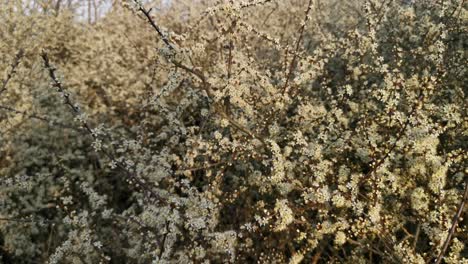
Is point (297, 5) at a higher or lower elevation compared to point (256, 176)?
higher

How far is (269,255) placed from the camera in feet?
15.8

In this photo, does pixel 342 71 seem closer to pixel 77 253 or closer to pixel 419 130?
pixel 419 130

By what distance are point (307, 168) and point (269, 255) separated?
1.02 m

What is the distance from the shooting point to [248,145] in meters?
4.70

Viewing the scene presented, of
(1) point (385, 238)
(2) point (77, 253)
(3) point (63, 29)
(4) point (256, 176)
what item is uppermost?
(3) point (63, 29)

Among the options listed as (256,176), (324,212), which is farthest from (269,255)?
(324,212)

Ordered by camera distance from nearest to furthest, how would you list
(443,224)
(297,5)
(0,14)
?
(443,224), (0,14), (297,5)

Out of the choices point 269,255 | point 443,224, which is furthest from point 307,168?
point 443,224

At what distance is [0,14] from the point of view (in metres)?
9.07

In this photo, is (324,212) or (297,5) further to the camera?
(297,5)

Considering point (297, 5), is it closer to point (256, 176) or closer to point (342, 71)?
point (342, 71)

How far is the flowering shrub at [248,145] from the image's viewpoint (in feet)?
13.1

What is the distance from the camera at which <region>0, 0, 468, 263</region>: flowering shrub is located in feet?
13.1

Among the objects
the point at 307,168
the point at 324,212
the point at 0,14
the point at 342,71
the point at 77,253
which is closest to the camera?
the point at 324,212
